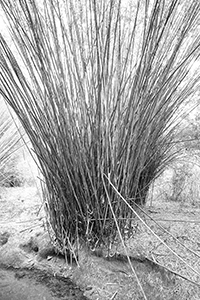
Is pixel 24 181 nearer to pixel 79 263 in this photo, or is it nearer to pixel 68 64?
pixel 79 263

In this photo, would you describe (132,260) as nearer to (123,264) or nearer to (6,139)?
(123,264)

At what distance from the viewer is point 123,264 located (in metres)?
0.99

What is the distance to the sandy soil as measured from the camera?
0.90 m

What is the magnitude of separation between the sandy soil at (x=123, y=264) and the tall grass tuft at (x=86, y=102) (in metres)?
0.08

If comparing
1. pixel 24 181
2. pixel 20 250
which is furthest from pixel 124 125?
pixel 24 181

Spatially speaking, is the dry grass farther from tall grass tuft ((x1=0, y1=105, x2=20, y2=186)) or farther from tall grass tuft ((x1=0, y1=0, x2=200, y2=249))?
tall grass tuft ((x1=0, y1=105, x2=20, y2=186))

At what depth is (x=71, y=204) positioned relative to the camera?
3.19 feet

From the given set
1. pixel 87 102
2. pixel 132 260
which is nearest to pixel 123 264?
pixel 132 260

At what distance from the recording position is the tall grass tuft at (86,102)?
0.85 m

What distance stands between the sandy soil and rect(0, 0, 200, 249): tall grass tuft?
0.08 meters

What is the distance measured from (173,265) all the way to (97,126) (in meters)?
0.45

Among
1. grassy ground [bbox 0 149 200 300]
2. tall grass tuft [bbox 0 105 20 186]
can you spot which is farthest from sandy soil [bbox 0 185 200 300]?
tall grass tuft [bbox 0 105 20 186]

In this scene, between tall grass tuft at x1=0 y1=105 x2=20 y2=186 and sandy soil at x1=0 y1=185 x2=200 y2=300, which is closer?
sandy soil at x1=0 y1=185 x2=200 y2=300

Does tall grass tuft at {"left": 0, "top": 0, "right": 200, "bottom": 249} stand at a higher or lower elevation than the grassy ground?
higher
